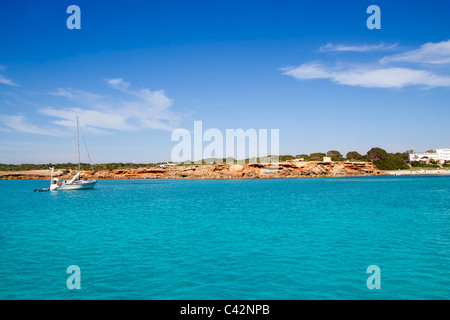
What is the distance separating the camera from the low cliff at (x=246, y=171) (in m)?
159

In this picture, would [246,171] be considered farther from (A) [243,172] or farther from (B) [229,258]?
(B) [229,258]

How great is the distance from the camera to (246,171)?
160375mm

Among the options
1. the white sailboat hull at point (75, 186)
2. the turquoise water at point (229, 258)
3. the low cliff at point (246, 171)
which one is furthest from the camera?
the low cliff at point (246, 171)

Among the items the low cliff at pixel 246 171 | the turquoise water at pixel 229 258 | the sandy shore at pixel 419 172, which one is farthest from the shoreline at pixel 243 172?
the turquoise water at pixel 229 258

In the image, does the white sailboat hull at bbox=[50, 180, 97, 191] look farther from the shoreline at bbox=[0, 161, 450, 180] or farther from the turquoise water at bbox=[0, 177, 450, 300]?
the shoreline at bbox=[0, 161, 450, 180]

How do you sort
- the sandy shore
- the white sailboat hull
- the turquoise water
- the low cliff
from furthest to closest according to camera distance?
the sandy shore < the low cliff < the white sailboat hull < the turquoise water

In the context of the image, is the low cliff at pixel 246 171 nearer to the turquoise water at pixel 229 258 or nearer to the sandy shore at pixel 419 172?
the sandy shore at pixel 419 172

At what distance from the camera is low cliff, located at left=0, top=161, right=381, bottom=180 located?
523 feet

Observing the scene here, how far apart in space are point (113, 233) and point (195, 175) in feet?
486

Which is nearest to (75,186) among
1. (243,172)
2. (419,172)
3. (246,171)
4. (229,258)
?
(229,258)

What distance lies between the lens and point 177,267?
1469 centimetres

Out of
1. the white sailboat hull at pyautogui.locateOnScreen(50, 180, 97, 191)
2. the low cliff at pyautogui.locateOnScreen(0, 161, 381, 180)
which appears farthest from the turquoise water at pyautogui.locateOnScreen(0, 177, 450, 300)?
the low cliff at pyautogui.locateOnScreen(0, 161, 381, 180)
